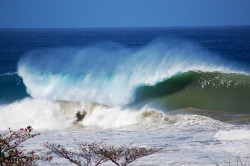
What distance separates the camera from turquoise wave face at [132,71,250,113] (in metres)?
20.4

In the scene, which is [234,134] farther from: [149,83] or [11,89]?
[11,89]

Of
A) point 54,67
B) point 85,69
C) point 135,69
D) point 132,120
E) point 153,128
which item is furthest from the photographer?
point 54,67

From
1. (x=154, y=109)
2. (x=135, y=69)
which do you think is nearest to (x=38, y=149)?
(x=154, y=109)

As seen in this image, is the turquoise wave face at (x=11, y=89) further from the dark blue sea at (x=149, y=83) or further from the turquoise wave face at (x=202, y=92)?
the turquoise wave face at (x=202, y=92)

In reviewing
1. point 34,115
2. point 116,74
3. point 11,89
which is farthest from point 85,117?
point 11,89

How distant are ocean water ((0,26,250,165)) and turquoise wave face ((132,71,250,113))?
0.04 metres

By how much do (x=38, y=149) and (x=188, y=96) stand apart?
11.6m

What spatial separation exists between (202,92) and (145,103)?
3322 millimetres

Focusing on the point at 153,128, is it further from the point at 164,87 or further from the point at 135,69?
the point at 135,69

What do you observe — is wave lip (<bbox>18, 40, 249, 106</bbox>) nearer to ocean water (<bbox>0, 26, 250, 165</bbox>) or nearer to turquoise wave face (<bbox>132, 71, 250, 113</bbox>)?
ocean water (<bbox>0, 26, 250, 165</bbox>)

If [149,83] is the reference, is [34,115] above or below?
below

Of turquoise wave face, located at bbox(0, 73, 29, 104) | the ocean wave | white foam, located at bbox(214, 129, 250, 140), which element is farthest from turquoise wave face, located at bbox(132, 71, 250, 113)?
turquoise wave face, located at bbox(0, 73, 29, 104)

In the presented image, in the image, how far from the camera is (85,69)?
30172 millimetres

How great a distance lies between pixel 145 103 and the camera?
2098 cm
